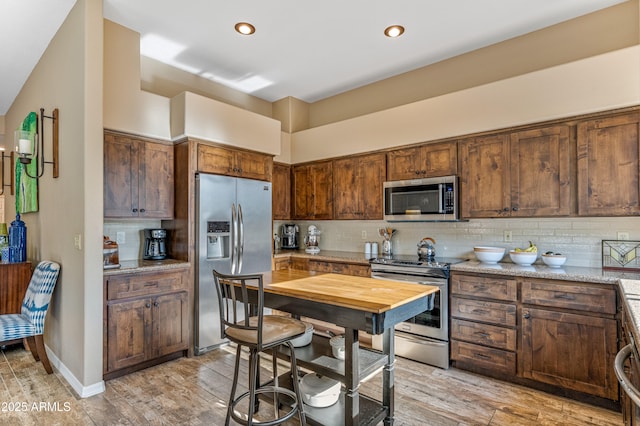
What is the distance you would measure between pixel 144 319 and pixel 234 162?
1823mm

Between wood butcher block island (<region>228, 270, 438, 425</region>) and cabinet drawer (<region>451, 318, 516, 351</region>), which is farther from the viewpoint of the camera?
cabinet drawer (<region>451, 318, 516, 351</region>)

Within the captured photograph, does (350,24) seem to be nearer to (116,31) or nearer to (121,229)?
(116,31)

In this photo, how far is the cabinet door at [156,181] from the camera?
137 inches

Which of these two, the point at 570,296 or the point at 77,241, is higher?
the point at 77,241

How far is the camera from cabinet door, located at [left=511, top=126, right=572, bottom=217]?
295cm

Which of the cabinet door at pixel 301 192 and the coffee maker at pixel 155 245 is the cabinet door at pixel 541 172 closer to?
the cabinet door at pixel 301 192

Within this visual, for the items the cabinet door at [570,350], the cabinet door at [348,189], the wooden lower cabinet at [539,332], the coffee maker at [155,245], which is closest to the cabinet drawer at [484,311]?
the wooden lower cabinet at [539,332]

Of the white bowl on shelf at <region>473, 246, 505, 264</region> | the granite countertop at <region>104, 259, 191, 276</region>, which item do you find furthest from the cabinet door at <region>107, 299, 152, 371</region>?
the white bowl on shelf at <region>473, 246, 505, 264</region>

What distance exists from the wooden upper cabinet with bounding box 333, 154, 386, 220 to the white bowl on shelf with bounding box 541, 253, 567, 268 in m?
1.68

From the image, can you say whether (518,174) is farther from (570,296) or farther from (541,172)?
(570,296)

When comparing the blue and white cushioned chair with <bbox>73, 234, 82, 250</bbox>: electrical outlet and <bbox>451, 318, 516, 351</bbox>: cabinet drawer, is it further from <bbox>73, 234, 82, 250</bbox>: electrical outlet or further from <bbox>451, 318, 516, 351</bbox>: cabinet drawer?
<bbox>451, 318, 516, 351</bbox>: cabinet drawer

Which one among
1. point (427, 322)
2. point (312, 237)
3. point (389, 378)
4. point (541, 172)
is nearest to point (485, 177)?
point (541, 172)

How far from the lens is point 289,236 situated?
5.09 meters

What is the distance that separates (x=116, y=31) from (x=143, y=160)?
1181 mm
